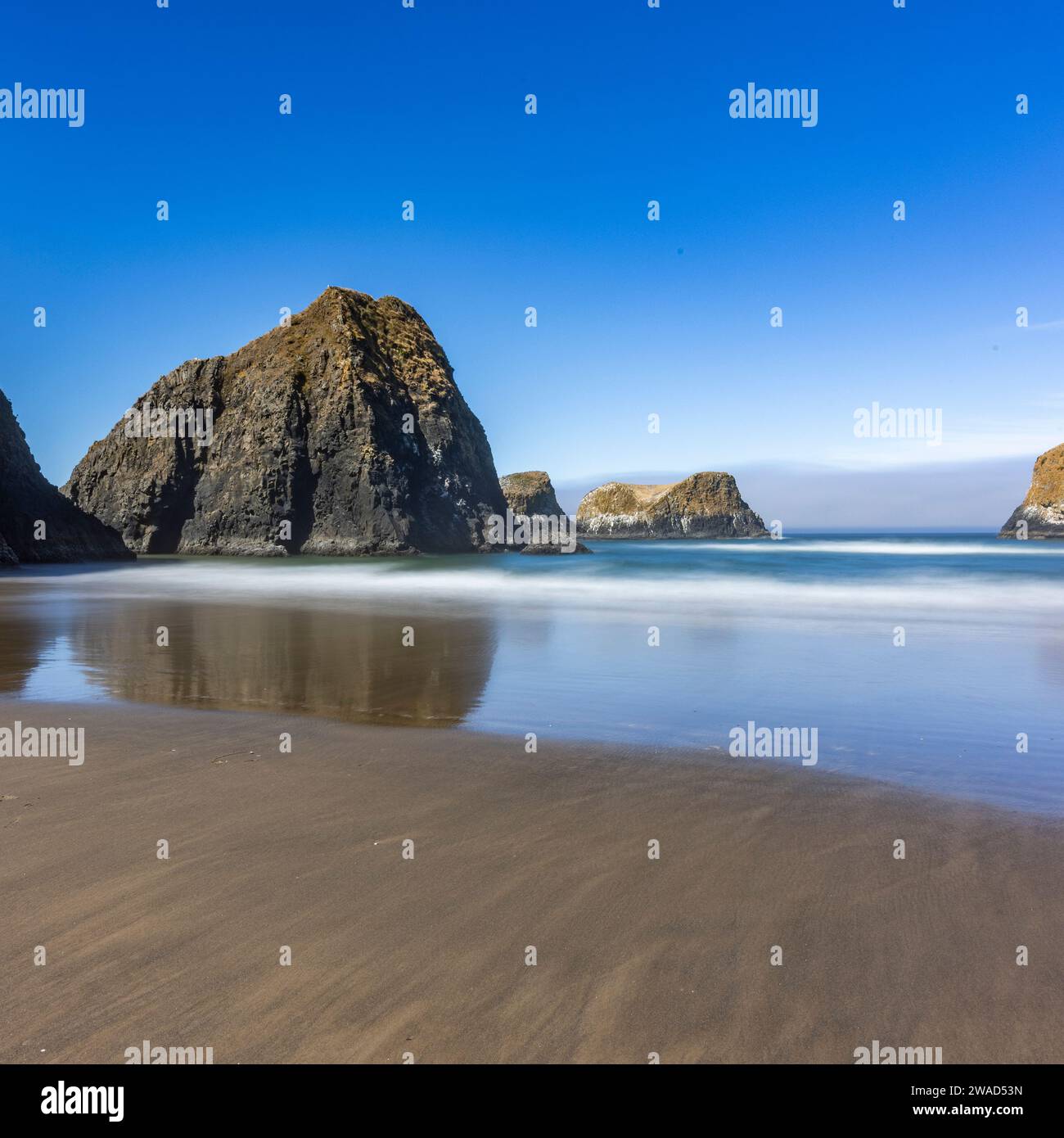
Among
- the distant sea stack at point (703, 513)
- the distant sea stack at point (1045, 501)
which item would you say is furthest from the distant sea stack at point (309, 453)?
the distant sea stack at point (703, 513)

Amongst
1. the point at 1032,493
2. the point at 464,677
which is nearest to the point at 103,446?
the point at 464,677

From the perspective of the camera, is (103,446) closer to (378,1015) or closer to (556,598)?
(556,598)

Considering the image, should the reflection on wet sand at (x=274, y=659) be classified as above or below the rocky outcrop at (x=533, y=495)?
below

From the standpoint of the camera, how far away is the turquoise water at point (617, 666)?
689 centimetres

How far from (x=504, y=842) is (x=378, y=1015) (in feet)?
5.37

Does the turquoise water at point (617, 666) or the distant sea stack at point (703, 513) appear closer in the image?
the turquoise water at point (617, 666)

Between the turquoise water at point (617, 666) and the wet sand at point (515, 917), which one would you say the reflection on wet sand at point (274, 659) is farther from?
the wet sand at point (515, 917)

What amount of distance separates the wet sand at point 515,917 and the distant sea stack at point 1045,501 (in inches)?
6197

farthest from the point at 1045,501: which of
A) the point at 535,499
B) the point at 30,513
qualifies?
the point at 30,513

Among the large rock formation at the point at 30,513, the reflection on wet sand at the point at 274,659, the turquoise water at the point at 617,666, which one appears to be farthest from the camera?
the large rock formation at the point at 30,513

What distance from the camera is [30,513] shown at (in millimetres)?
46031

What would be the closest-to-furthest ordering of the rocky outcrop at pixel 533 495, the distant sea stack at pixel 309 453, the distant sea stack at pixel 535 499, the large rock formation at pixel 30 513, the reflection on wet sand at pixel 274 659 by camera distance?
the reflection on wet sand at pixel 274 659 < the large rock formation at pixel 30 513 < the distant sea stack at pixel 309 453 < the distant sea stack at pixel 535 499 < the rocky outcrop at pixel 533 495

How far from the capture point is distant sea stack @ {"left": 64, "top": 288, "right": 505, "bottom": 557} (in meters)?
70.9

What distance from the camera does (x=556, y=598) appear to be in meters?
25.1
